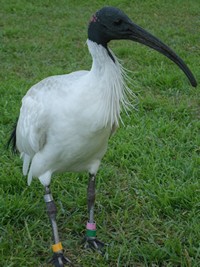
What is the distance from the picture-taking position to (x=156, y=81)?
18.7ft

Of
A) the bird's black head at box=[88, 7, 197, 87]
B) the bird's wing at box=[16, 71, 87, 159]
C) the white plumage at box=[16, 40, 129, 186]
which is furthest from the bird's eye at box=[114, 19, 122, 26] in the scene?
the bird's wing at box=[16, 71, 87, 159]

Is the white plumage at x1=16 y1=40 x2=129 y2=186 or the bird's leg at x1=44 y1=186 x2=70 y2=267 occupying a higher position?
the white plumage at x1=16 y1=40 x2=129 y2=186

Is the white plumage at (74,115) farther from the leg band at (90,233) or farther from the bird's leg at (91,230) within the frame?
the leg band at (90,233)

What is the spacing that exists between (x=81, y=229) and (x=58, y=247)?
0.39 meters

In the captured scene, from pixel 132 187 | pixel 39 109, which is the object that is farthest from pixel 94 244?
pixel 39 109

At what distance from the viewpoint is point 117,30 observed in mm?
2412

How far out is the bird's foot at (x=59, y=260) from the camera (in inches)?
112

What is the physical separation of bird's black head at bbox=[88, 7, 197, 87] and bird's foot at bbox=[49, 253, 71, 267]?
130cm

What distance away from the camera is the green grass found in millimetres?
2961

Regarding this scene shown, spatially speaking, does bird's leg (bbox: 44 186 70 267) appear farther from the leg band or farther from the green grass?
the leg band

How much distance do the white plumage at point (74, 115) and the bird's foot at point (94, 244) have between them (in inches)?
19.3

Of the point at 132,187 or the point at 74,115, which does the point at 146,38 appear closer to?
the point at 74,115

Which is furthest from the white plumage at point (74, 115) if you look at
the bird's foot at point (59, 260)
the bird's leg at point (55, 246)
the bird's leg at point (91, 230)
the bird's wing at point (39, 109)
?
the bird's foot at point (59, 260)

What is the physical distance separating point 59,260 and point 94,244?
0.29 meters
